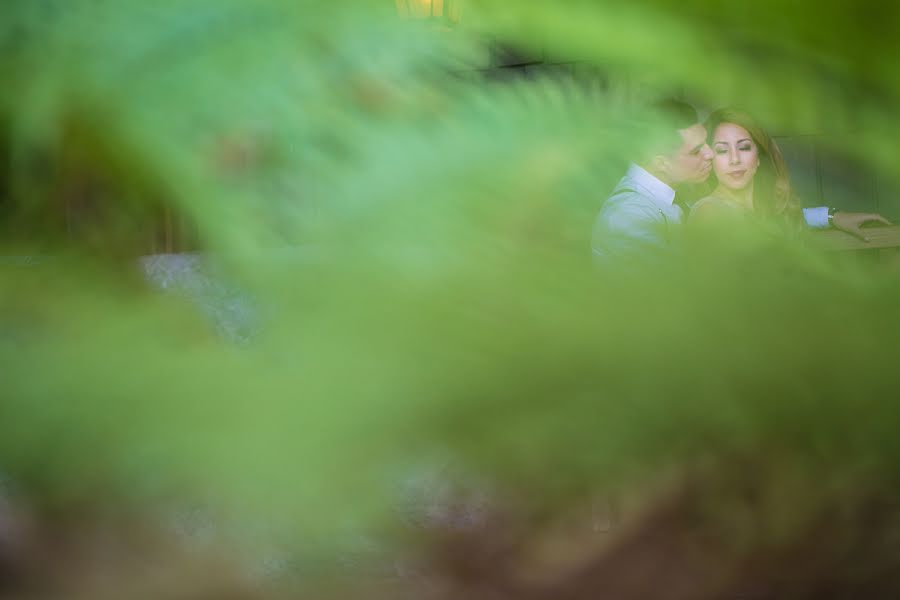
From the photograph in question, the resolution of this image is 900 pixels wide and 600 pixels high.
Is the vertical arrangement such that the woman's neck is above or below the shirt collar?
below

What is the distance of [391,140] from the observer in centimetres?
14

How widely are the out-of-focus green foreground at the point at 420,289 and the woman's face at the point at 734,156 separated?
0.02 meters

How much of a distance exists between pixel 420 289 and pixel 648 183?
5 centimetres

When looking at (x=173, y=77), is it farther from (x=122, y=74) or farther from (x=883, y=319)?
(x=883, y=319)

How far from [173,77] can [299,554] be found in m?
0.07

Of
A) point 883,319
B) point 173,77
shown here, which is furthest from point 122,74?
point 883,319

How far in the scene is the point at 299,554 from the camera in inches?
5.6

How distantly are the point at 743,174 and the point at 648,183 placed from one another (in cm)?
2

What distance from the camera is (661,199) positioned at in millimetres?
161

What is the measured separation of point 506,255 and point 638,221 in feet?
0.09

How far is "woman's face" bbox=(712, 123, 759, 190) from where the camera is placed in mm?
167

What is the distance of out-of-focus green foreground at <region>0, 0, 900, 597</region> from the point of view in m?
0.13

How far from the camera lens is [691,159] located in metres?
0.18

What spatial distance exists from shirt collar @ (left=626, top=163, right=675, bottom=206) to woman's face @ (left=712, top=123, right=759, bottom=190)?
0.6 inches
